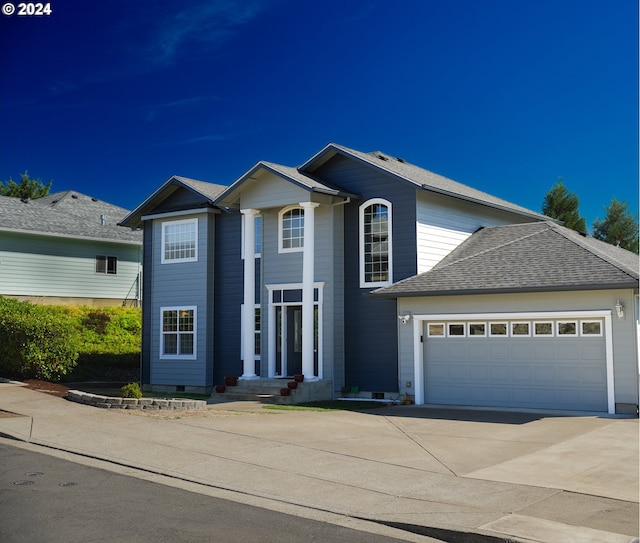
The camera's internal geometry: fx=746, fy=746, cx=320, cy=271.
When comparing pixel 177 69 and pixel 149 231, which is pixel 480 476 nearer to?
pixel 177 69

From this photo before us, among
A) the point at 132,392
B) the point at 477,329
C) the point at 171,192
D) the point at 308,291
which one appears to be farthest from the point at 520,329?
the point at 171,192

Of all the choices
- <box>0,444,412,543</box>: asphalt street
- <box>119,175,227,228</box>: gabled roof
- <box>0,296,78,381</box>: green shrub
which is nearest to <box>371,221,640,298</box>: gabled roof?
<box>119,175,227,228</box>: gabled roof

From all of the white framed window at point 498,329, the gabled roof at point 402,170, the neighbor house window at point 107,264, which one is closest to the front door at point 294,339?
the gabled roof at point 402,170

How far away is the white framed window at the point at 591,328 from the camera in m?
17.1

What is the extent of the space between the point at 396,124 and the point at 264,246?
10.7 metres

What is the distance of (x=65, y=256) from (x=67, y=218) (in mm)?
2486

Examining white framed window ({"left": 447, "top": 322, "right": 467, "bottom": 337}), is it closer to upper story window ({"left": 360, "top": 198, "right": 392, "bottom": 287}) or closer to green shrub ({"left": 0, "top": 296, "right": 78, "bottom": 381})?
upper story window ({"left": 360, "top": 198, "right": 392, "bottom": 287})

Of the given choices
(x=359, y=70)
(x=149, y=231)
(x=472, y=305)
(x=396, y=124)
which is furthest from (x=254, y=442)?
(x=396, y=124)

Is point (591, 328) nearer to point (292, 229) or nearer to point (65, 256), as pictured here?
point (292, 229)

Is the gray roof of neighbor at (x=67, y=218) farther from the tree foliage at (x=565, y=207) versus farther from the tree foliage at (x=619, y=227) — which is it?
the tree foliage at (x=619, y=227)

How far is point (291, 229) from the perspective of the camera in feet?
74.3

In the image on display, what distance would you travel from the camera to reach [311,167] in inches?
880

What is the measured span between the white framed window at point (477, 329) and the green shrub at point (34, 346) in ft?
36.3

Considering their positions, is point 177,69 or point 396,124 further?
point 396,124
